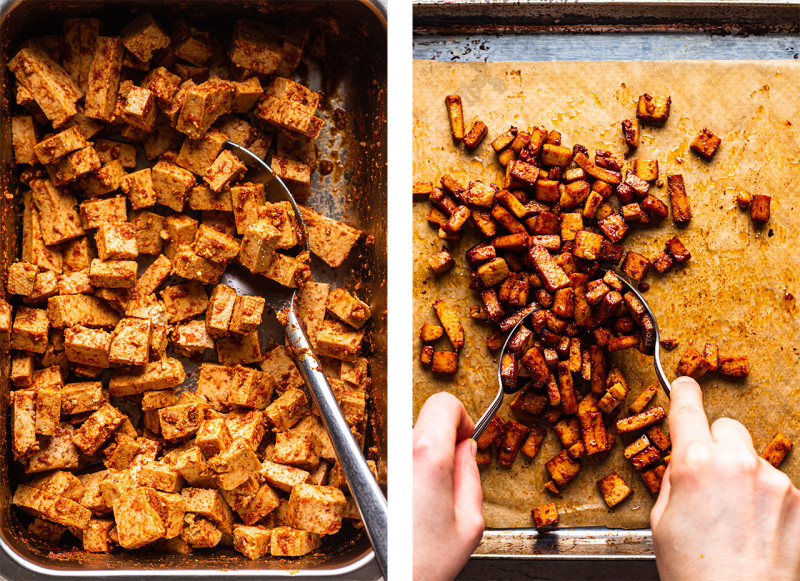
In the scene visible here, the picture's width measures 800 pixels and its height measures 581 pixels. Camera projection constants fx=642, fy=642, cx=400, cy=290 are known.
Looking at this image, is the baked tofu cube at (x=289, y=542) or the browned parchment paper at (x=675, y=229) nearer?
the baked tofu cube at (x=289, y=542)

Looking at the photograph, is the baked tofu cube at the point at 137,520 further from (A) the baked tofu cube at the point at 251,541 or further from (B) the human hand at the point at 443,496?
(B) the human hand at the point at 443,496

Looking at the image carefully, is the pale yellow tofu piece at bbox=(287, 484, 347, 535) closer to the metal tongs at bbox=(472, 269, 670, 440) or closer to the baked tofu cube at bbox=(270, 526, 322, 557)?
the baked tofu cube at bbox=(270, 526, 322, 557)

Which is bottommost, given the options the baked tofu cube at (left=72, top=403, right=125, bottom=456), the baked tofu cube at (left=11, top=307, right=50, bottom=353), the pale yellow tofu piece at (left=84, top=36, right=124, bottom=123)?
the baked tofu cube at (left=72, top=403, right=125, bottom=456)

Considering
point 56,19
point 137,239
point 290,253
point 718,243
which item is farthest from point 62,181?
point 718,243

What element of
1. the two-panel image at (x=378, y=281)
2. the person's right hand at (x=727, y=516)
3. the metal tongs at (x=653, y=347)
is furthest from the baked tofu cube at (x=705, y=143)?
the person's right hand at (x=727, y=516)

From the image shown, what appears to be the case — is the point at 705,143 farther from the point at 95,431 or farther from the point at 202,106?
the point at 95,431

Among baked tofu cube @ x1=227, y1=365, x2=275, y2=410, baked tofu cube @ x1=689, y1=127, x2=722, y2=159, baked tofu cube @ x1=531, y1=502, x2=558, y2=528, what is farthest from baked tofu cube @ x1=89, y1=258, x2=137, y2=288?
baked tofu cube @ x1=689, y1=127, x2=722, y2=159
